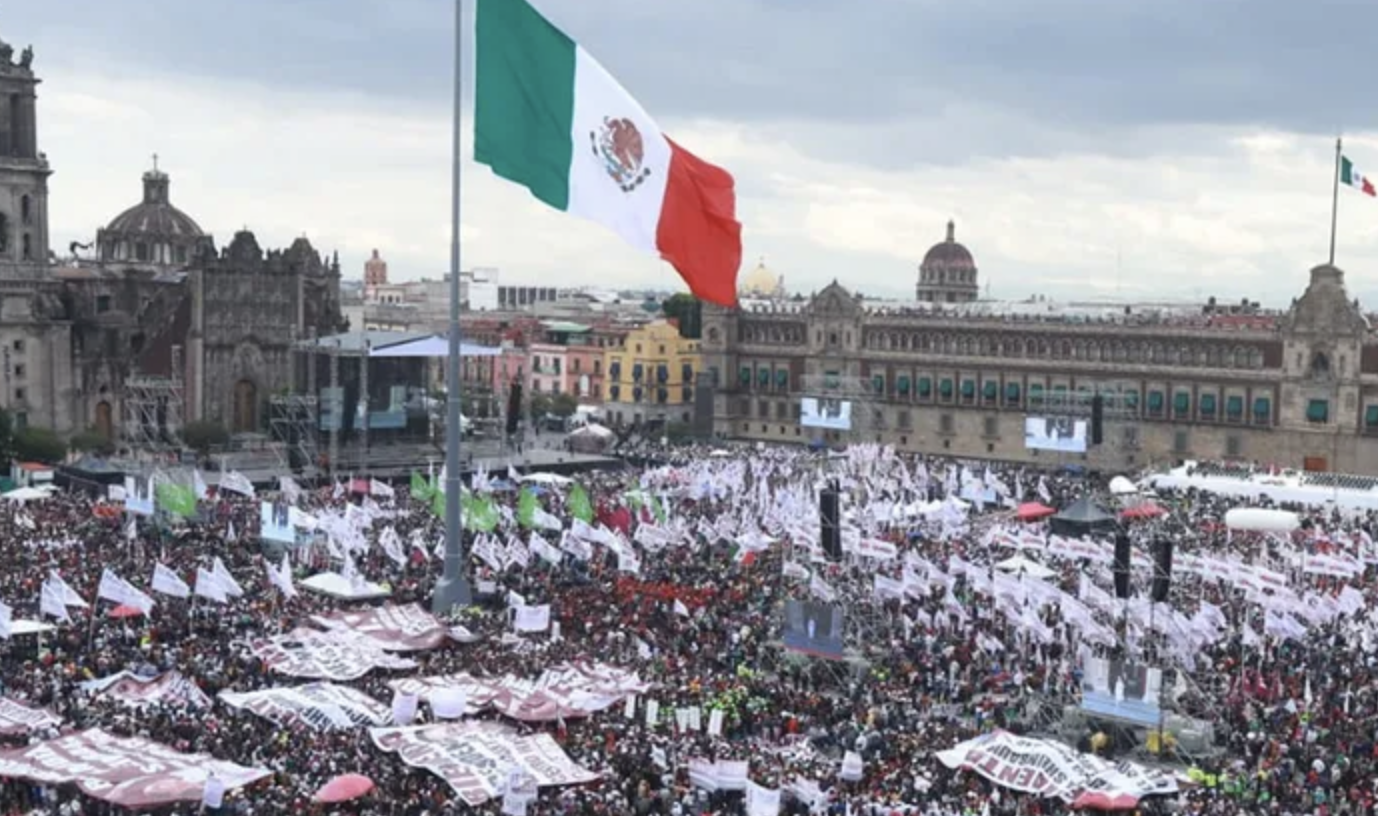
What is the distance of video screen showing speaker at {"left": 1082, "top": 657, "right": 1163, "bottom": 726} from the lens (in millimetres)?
27234

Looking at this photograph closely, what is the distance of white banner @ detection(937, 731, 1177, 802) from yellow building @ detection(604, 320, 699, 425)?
238ft

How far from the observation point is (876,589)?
35.0 metres

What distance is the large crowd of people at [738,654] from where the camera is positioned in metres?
23.1

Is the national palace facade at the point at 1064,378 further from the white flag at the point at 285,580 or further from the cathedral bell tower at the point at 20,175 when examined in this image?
the white flag at the point at 285,580

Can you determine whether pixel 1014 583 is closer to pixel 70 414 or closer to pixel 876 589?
pixel 876 589

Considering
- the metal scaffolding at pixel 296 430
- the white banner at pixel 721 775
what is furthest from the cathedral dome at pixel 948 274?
the white banner at pixel 721 775

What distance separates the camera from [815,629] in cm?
3155

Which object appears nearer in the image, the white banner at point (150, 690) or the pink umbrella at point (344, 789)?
the pink umbrella at point (344, 789)

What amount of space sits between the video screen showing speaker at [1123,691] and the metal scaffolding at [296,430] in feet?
142

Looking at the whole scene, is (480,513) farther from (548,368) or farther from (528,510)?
(548,368)

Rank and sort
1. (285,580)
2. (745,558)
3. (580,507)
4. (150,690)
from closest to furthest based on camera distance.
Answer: (150,690), (285,580), (745,558), (580,507)

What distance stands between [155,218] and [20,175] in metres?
23.7

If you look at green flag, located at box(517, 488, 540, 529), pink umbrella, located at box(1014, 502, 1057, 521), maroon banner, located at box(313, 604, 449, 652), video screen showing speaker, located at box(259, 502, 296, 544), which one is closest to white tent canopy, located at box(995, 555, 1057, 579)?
pink umbrella, located at box(1014, 502, 1057, 521)

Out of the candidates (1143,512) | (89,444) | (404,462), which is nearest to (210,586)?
(1143,512)
